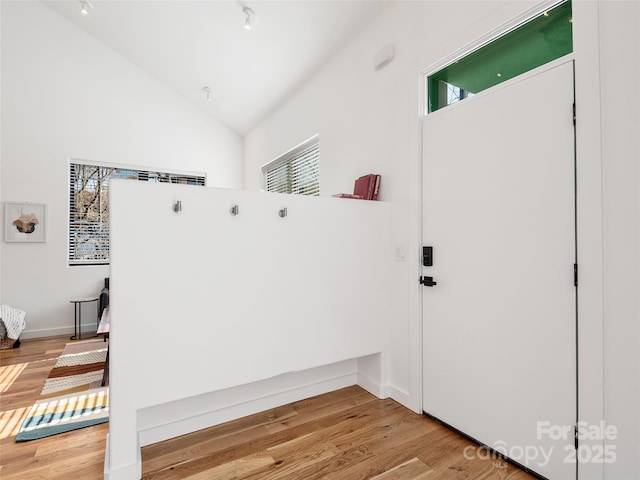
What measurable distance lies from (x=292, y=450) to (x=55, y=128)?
16.0ft

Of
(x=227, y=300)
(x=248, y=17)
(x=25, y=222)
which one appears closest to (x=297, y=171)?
(x=248, y=17)

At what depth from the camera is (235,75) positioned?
13.2ft

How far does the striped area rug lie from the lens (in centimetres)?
213

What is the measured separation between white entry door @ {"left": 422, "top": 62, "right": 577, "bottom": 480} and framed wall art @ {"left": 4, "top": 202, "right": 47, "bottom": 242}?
472 centimetres

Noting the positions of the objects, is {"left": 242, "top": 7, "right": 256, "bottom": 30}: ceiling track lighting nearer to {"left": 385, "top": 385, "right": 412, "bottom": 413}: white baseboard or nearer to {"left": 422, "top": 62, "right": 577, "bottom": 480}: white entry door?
{"left": 422, "top": 62, "right": 577, "bottom": 480}: white entry door

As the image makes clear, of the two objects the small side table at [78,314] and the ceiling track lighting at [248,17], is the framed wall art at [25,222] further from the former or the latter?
the ceiling track lighting at [248,17]

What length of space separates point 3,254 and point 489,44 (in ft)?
18.0

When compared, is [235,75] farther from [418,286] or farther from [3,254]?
[3,254]

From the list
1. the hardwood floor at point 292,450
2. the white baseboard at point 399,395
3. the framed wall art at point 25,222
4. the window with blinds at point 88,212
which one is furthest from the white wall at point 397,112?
the framed wall art at point 25,222

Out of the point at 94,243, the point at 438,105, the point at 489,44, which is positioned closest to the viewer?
the point at 489,44

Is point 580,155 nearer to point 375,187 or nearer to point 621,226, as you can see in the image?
point 621,226

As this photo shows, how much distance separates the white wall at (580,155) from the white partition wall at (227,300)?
0.28m

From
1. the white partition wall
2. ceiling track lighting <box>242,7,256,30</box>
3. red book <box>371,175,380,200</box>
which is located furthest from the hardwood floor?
ceiling track lighting <box>242,7,256,30</box>

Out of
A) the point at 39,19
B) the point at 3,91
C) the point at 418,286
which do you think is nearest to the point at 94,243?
the point at 3,91
